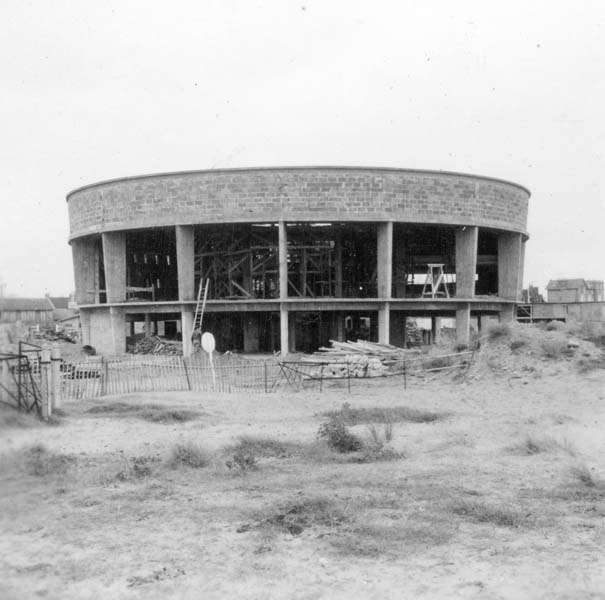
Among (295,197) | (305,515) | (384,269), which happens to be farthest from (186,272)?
(305,515)

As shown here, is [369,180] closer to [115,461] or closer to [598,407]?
[598,407]

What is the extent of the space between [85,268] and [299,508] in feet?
104

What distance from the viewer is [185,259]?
3284 cm

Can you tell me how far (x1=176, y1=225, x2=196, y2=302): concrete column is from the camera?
32375mm

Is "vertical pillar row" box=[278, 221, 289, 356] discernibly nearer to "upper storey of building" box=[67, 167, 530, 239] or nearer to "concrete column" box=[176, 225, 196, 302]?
"upper storey of building" box=[67, 167, 530, 239]

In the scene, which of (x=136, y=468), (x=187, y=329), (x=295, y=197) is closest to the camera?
(x=136, y=468)

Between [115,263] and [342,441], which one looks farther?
[115,263]

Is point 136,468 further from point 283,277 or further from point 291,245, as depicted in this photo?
point 291,245

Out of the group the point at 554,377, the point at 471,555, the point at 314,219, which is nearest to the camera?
the point at 471,555

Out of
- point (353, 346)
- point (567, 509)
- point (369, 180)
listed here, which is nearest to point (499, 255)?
point (369, 180)

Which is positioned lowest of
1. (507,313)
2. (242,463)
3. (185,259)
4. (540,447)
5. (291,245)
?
(540,447)

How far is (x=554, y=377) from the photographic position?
22141 mm

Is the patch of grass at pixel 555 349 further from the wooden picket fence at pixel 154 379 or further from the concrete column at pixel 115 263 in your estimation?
the concrete column at pixel 115 263

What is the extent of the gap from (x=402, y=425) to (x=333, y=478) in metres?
5.33
